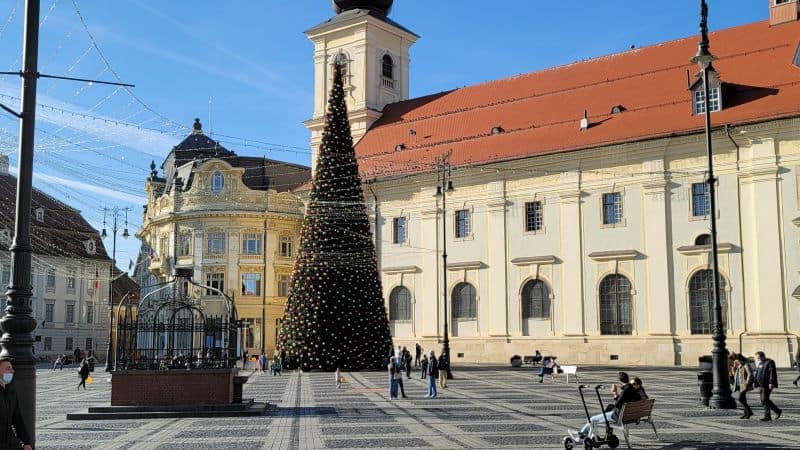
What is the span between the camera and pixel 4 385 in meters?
8.30

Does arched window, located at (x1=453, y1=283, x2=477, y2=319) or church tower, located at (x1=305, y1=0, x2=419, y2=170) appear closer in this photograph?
arched window, located at (x1=453, y1=283, x2=477, y2=319)

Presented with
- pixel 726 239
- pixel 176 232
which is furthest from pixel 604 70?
pixel 176 232

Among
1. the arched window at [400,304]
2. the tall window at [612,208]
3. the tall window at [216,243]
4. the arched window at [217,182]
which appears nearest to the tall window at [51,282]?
the tall window at [216,243]

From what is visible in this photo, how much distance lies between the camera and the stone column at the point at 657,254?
42625mm

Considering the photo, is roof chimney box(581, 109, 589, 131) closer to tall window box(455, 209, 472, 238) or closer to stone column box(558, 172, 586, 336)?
stone column box(558, 172, 586, 336)

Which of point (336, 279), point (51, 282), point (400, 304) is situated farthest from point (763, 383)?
point (51, 282)

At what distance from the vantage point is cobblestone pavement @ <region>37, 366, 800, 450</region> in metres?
15.2

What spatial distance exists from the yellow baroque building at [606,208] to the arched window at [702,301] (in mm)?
85

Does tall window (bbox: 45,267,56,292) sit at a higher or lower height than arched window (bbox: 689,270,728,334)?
higher

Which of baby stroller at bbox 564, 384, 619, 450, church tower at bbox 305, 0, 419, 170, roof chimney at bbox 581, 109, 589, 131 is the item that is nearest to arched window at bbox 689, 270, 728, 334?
roof chimney at bbox 581, 109, 589, 131

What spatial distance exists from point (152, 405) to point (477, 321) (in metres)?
30.7

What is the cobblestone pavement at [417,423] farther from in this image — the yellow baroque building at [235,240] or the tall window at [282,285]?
the tall window at [282,285]

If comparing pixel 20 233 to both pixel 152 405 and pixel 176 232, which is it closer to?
pixel 152 405

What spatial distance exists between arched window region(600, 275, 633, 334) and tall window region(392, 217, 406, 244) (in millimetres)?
13732
